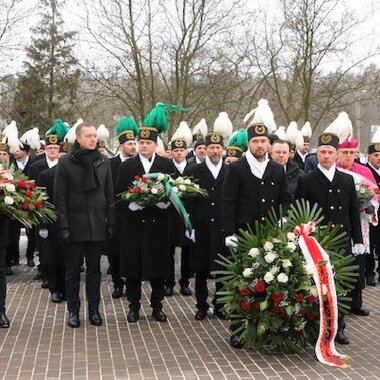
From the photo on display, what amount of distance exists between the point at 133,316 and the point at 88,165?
1.83 meters

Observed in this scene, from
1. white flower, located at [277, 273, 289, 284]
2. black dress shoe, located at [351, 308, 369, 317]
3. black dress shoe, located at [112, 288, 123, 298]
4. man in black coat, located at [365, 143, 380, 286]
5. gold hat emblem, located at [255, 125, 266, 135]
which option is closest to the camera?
white flower, located at [277, 273, 289, 284]

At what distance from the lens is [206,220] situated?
8.34 metres

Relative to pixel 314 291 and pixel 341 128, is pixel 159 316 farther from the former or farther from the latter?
pixel 341 128

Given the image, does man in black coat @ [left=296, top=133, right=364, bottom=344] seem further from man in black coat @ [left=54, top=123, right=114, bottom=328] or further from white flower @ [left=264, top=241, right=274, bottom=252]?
man in black coat @ [left=54, top=123, right=114, bottom=328]

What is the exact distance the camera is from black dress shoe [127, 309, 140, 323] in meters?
7.95

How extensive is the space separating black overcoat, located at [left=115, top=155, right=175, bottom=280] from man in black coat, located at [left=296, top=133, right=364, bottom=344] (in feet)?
5.46

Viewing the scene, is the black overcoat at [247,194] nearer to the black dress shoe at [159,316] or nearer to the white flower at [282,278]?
the white flower at [282,278]

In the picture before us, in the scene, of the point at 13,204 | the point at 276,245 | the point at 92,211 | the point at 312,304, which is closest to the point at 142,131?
the point at 92,211

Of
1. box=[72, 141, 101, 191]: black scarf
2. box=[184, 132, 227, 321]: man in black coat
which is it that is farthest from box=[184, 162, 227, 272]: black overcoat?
box=[72, 141, 101, 191]: black scarf

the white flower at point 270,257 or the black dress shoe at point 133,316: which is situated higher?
the white flower at point 270,257

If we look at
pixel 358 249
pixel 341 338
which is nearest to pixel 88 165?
pixel 358 249

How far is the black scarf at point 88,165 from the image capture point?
7664mm

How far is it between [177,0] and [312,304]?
56.9 ft

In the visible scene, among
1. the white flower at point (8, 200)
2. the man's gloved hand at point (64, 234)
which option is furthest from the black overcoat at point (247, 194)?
the white flower at point (8, 200)
